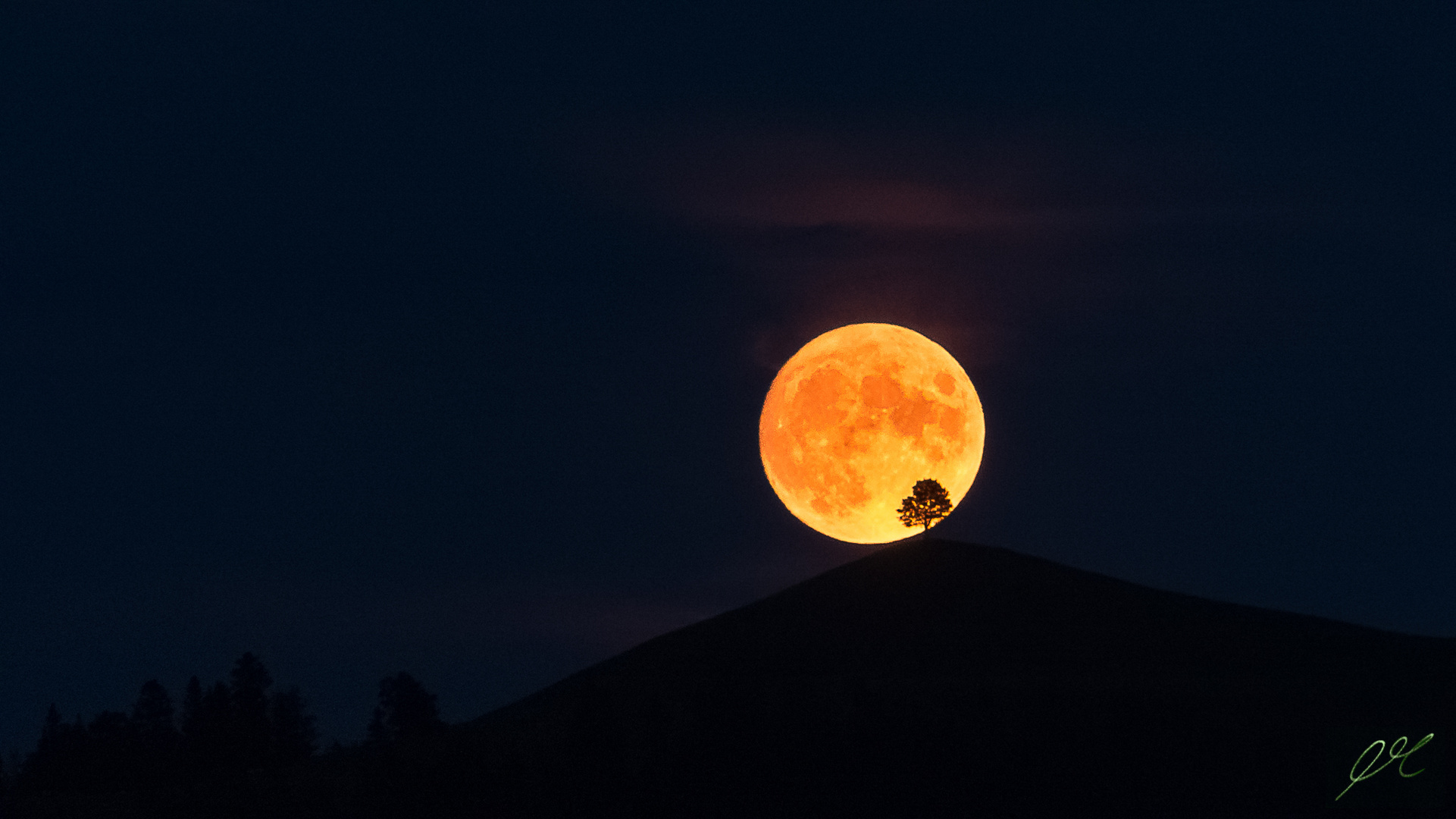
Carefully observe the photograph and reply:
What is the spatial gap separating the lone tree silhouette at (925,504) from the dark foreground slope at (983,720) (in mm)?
7381

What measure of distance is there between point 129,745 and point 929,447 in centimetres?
6016

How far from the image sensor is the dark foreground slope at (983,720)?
77188mm

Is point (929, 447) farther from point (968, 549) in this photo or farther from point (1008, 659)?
point (1008, 659)

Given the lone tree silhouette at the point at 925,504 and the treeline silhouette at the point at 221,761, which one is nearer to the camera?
the treeline silhouette at the point at 221,761

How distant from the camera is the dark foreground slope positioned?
253 ft

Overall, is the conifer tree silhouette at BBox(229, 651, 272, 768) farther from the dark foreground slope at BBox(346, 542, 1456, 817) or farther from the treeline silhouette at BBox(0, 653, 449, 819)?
the dark foreground slope at BBox(346, 542, 1456, 817)

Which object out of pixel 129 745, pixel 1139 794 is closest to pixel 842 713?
pixel 1139 794

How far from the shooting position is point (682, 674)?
104812mm
